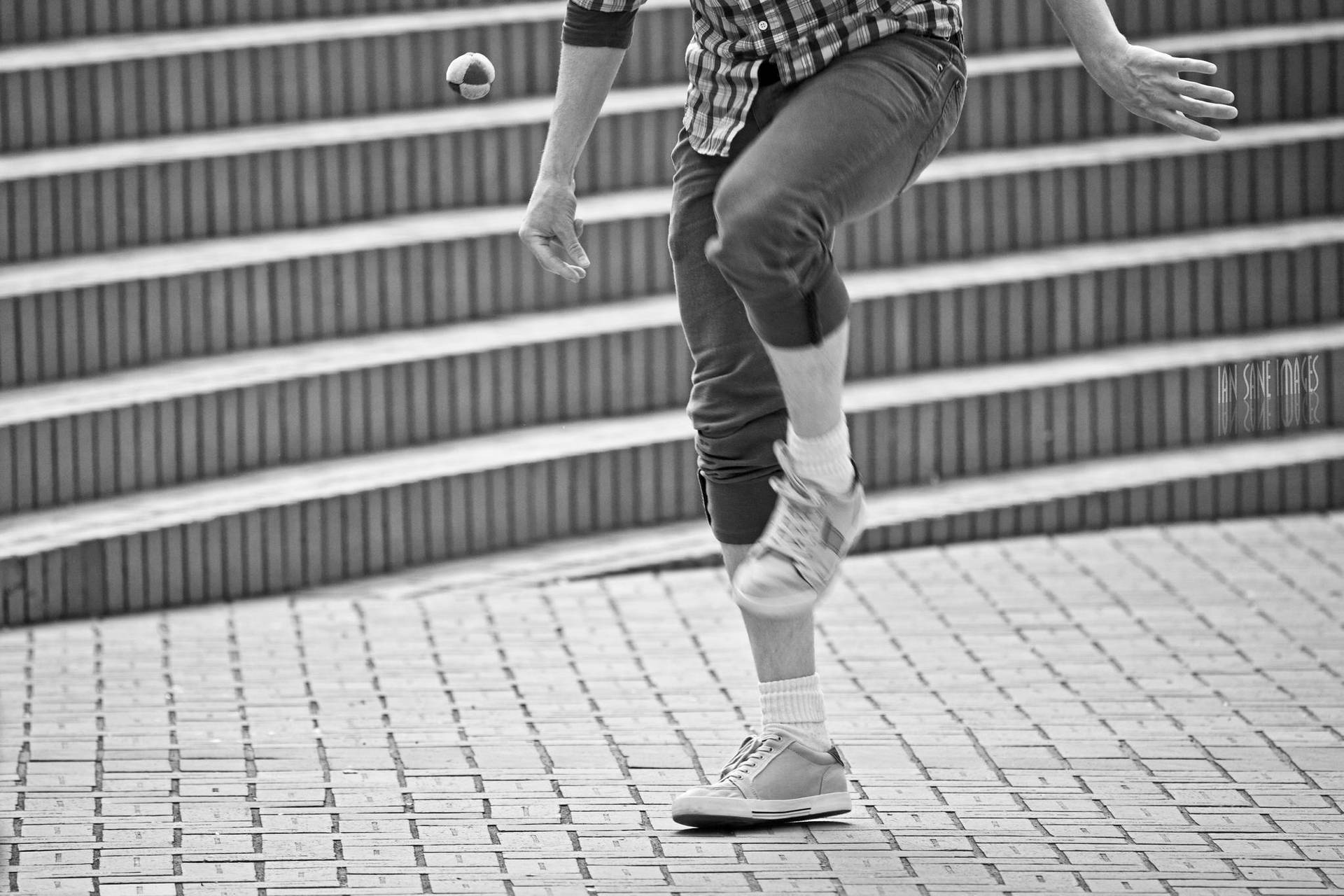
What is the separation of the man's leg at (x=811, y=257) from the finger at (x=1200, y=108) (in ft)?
1.18

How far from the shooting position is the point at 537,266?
5551mm

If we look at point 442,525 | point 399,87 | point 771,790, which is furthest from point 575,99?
point 399,87

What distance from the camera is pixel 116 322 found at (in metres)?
5.04

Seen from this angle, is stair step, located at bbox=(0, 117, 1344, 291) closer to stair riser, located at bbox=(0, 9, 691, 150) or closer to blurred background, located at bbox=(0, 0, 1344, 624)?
blurred background, located at bbox=(0, 0, 1344, 624)

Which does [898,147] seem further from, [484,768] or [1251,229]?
[1251,229]

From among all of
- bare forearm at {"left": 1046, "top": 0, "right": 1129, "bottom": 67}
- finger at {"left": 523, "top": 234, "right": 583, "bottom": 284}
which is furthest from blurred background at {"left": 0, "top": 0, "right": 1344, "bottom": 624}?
bare forearm at {"left": 1046, "top": 0, "right": 1129, "bottom": 67}

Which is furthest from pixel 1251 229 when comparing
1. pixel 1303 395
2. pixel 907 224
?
pixel 907 224

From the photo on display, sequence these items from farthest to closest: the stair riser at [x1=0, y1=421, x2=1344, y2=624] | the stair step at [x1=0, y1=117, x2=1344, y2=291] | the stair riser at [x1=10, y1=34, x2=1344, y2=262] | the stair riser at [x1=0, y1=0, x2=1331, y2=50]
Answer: the stair riser at [x1=0, y1=0, x2=1331, y2=50] < the stair riser at [x1=10, y1=34, x2=1344, y2=262] < the stair step at [x1=0, y1=117, x2=1344, y2=291] < the stair riser at [x1=0, y1=421, x2=1344, y2=624]

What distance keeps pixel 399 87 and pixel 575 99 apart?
8.63 ft

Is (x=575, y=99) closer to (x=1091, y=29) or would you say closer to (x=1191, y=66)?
(x=1091, y=29)

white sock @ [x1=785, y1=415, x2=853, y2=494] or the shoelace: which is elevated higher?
white sock @ [x1=785, y1=415, x2=853, y2=494]

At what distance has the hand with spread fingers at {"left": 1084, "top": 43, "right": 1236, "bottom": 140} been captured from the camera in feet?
9.24

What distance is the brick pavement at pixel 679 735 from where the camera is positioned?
10.0 feet

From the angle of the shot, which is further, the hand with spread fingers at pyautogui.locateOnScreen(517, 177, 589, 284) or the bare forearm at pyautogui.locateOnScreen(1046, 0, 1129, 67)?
the hand with spread fingers at pyautogui.locateOnScreen(517, 177, 589, 284)
